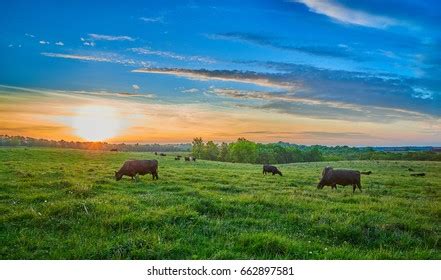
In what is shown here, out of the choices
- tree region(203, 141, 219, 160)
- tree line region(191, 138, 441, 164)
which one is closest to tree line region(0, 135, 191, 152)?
tree line region(191, 138, 441, 164)

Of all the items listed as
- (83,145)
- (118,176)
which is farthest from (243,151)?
(83,145)

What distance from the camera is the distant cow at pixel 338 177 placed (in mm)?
16984

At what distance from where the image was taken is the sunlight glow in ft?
29.2

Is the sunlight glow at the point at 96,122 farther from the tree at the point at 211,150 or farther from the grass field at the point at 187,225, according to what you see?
the tree at the point at 211,150

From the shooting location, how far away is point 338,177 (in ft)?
56.6

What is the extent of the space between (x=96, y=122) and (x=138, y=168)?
365 inches

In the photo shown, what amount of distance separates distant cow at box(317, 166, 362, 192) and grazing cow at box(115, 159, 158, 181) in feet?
22.1

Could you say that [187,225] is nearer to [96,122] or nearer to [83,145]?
[96,122]

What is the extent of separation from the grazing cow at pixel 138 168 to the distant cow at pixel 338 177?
22.1 feet

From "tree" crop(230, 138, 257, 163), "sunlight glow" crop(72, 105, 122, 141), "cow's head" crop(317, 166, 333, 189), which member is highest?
"sunlight glow" crop(72, 105, 122, 141)

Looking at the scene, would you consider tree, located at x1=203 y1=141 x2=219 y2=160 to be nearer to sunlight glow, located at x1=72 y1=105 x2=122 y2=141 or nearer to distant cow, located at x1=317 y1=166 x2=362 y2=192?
sunlight glow, located at x1=72 y1=105 x2=122 y2=141

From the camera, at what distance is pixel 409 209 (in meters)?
10.5
